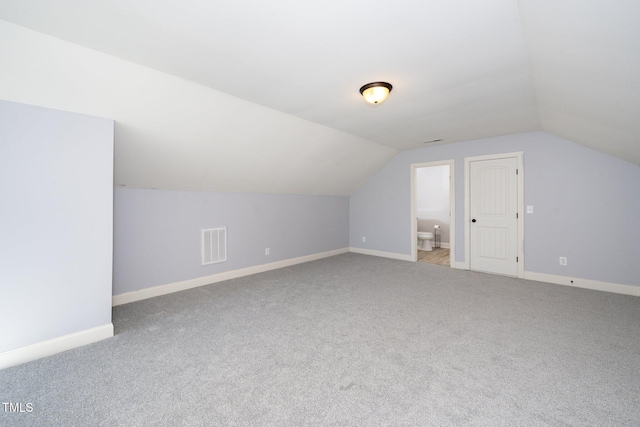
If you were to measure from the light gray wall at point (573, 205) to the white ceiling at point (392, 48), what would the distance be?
0.79m

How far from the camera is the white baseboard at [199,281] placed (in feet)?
11.4

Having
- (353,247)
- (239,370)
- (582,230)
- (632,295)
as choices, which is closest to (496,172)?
(582,230)

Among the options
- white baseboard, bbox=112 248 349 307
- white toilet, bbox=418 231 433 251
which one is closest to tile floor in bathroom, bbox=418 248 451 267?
white toilet, bbox=418 231 433 251

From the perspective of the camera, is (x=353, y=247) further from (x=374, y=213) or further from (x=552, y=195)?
(x=552, y=195)

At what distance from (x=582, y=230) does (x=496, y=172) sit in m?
1.45

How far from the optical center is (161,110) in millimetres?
2797

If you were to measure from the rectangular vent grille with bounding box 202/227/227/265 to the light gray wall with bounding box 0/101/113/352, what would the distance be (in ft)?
5.53

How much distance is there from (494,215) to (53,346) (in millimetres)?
5938

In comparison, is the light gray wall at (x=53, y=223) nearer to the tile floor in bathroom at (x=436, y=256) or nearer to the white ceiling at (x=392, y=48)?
the white ceiling at (x=392, y=48)

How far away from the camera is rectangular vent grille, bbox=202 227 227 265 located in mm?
4273

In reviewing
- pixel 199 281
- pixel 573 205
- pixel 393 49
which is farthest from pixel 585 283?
pixel 199 281

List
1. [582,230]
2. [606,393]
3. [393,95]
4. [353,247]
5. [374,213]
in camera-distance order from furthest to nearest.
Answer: [353,247] < [374,213] < [582,230] < [393,95] < [606,393]

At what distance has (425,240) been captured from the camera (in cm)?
729

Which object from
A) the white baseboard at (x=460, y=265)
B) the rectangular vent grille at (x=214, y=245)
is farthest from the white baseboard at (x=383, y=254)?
the rectangular vent grille at (x=214, y=245)
